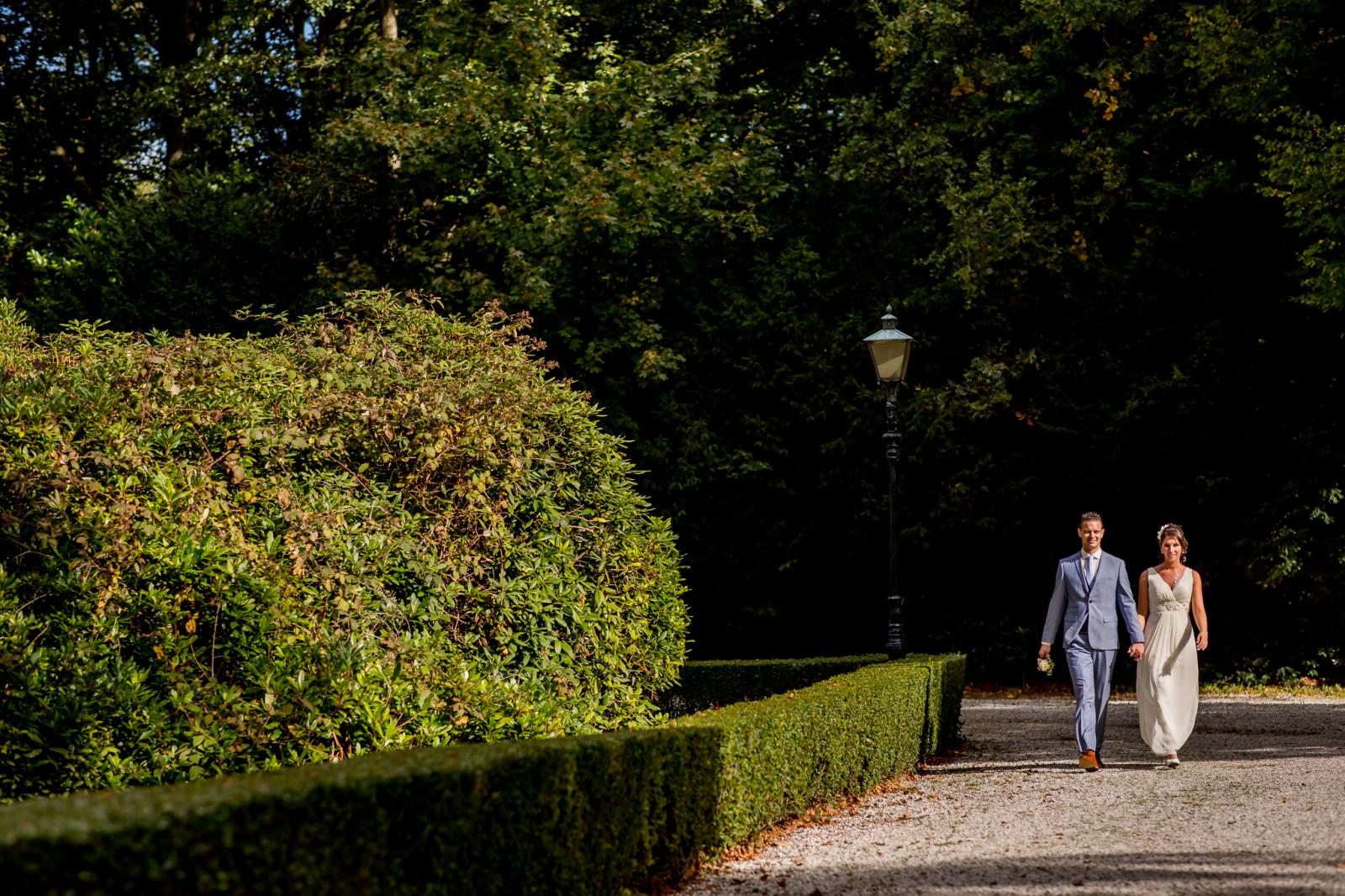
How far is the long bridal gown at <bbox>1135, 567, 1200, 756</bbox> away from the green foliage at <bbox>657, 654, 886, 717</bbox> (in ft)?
12.9

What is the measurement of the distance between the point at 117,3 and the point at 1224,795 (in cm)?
2268

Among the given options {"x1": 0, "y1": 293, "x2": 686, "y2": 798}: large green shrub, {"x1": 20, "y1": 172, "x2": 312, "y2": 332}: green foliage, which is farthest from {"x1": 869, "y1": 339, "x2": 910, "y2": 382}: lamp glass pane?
{"x1": 20, "y1": 172, "x2": 312, "y2": 332}: green foliage

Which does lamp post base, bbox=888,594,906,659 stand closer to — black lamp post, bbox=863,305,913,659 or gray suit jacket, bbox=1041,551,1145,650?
black lamp post, bbox=863,305,913,659

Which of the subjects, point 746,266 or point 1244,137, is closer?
point 1244,137

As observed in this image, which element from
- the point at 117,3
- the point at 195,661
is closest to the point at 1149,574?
the point at 195,661

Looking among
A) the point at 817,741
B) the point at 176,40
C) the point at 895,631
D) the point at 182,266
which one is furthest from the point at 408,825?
the point at 176,40

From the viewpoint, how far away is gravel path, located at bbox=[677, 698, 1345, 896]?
6234 mm

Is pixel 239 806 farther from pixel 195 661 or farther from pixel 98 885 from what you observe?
pixel 195 661

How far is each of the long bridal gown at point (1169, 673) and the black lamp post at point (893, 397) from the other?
9.11 feet

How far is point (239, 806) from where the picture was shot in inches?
150

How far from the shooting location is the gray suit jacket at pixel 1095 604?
1019 cm

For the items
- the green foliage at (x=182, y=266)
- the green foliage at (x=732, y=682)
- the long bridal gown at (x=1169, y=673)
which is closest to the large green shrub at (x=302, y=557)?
the long bridal gown at (x=1169, y=673)

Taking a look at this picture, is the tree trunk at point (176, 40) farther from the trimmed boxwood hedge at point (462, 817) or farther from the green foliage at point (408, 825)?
the green foliage at point (408, 825)

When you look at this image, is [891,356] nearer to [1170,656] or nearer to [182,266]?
[1170,656]
